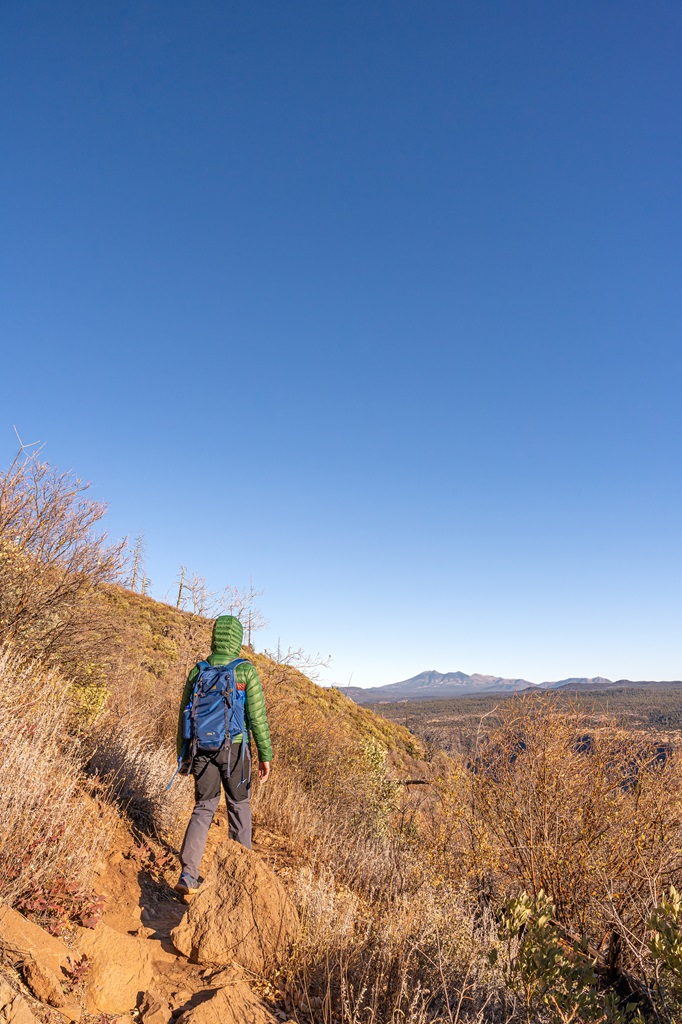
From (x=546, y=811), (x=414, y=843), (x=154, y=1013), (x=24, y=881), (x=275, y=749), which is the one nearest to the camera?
(x=154, y=1013)

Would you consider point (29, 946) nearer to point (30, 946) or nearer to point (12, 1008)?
point (30, 946)

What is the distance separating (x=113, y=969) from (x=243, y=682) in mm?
1880

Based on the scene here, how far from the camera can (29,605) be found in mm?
6645

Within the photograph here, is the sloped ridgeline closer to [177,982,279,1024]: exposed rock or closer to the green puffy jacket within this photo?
[177,982,279,1024]: exposed rock

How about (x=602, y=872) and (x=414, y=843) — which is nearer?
(x=602, y=872)

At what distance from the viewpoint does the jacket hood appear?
444 cm

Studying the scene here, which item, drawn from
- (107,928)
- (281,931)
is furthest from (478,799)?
(107,928)

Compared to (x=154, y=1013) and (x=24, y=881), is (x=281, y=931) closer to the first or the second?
(x=154, y=1013)

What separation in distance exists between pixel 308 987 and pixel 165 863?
2.10 metres

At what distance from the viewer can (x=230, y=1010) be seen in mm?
2471

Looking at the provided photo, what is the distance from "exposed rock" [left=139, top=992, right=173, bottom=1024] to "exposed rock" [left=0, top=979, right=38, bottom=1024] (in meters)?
0.61

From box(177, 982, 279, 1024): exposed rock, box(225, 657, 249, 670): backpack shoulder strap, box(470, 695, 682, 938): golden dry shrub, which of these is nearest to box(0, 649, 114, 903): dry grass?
box(177, 982, 279, 1024): exposed rock

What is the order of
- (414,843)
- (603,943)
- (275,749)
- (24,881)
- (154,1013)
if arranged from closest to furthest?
(154,1013), (24,881), (603,943), (414,843), (275,749)

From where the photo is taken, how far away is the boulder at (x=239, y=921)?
305cm
